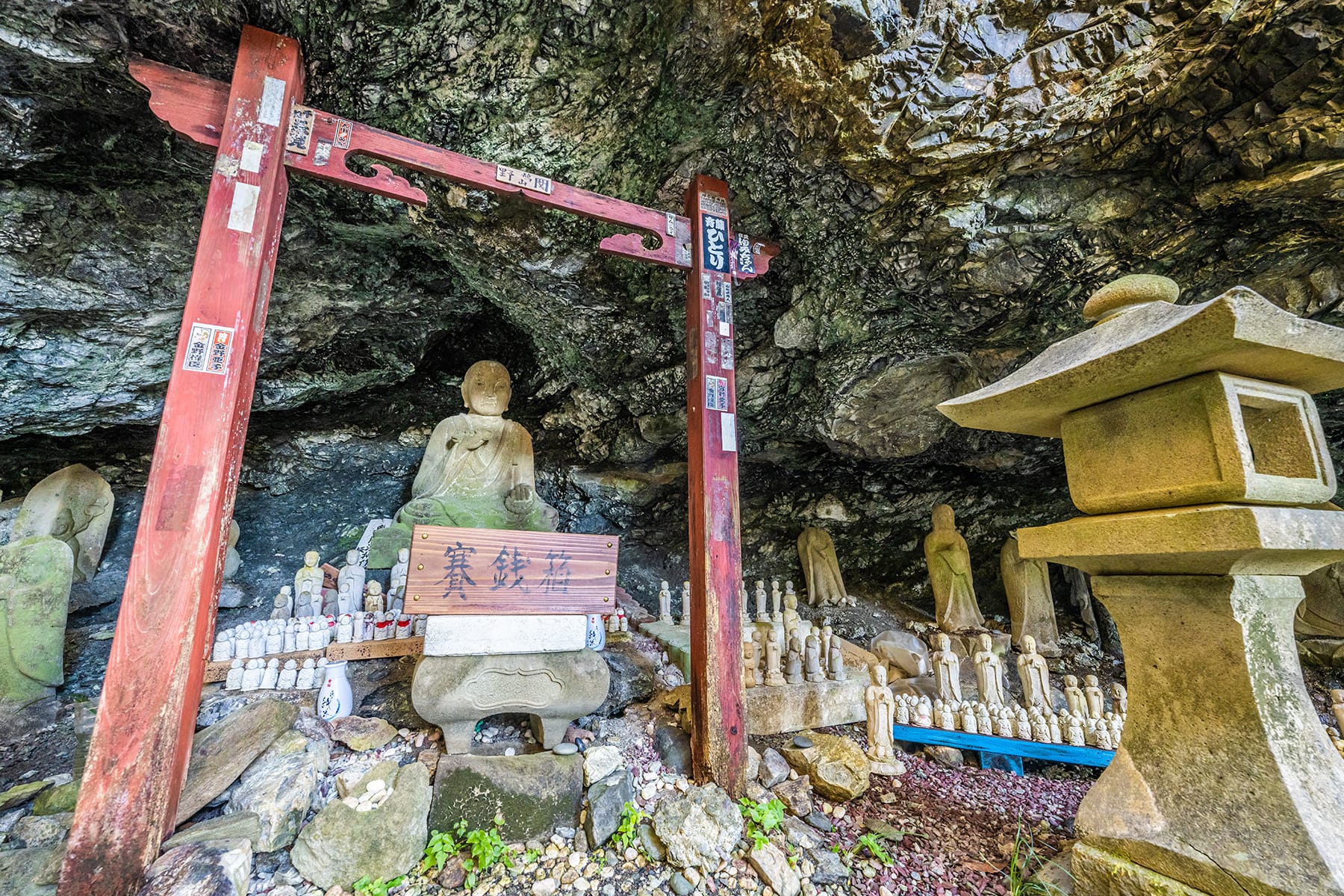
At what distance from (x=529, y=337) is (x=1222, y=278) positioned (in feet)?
20.0

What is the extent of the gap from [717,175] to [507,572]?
308cm

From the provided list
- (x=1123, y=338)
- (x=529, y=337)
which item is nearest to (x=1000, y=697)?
(x=1123, y=338)

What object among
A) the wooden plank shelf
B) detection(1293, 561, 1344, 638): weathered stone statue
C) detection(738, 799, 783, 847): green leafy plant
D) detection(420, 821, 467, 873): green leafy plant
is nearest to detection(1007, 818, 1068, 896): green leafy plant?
detection(738, 799, 783, 847): green leafy plant

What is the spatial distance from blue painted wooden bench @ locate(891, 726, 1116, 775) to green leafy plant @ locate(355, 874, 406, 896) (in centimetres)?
302

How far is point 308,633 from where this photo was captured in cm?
350

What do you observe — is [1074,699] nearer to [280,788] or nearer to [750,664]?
[750,664]

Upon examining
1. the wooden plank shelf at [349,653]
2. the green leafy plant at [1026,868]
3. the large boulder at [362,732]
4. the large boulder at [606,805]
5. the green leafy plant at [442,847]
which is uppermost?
the wooden plank shelf at [349,653]

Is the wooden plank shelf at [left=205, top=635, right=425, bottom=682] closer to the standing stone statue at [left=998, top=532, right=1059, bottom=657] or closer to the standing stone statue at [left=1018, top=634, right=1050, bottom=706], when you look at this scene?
the standing stone statue at [left=1018, top=634, right=1050, bottom=706]

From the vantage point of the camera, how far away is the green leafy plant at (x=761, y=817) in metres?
2.45

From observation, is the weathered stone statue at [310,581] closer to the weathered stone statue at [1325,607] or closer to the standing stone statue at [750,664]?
→ the standing stone statue at [750,664]

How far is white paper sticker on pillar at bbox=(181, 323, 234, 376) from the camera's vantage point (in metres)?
2.28

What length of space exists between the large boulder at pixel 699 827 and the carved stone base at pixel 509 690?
69 centimetres

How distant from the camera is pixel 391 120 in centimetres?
→ 334

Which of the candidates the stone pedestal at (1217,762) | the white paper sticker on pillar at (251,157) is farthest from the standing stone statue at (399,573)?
the stone pedestal at (1217,762)
